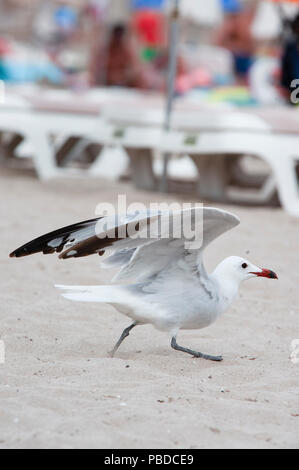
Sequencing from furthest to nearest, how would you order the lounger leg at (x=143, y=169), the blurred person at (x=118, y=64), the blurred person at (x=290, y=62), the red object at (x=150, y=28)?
the red object at (x=150, y=28) → the blurred person at (x=118, y=64) → the blurred person at (x=290, y=62) → the lounger leg at (x=143, y=169)

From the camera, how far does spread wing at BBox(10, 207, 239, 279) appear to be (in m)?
3.13

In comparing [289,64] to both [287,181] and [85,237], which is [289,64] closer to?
[287,181]

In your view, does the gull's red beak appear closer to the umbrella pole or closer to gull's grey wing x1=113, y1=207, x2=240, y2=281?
gull's grey wing x1=113, y1=207, x2=240, y2=281

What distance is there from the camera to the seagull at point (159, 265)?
315cm

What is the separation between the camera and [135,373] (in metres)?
3.29

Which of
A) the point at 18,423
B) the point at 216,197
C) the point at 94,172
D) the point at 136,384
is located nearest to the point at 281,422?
the point at 136,384

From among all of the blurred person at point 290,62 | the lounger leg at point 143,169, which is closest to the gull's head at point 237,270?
the lounger leg at point 143,169

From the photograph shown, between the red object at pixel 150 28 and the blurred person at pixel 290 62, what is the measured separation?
8.93 meters

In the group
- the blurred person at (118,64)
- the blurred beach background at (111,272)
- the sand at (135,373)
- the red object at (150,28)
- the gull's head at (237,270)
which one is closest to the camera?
the sand at (135,373)

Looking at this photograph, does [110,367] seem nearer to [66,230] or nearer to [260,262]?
[66,230]

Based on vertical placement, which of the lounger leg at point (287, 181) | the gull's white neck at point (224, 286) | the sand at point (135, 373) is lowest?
the lounger leg at point (287, 181)

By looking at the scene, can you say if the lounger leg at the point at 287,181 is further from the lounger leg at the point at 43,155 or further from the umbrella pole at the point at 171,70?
the lounger leg at the point at 43,155

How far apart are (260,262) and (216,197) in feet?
9.16

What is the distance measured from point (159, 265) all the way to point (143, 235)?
305 mm
